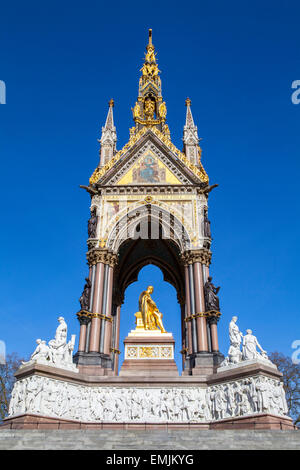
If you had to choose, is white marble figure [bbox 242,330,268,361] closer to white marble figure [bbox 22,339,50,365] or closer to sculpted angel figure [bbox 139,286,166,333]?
sculpted angel figure [bbox 139,286,166,333]

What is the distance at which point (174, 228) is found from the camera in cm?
2348

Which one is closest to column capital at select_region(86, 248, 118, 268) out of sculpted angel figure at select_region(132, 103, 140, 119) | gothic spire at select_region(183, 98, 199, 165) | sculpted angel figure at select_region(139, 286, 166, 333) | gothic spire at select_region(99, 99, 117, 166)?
sculpted angel figure at select_region(139, 286, 166, 333)

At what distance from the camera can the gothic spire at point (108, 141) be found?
26.5 meters

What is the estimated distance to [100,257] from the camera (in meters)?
22.2

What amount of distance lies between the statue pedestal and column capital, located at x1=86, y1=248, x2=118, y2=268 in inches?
157

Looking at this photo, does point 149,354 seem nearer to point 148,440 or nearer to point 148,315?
point 148,315

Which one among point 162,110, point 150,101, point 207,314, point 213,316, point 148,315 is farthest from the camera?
point 150,101

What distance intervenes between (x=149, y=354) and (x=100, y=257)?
18.8ft

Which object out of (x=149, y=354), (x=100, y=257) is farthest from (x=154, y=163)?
(x=149, y=354)

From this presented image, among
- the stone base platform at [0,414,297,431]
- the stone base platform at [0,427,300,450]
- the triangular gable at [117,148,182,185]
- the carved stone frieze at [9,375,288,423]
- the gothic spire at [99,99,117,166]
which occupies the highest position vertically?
the gothic spire at [99,99,117,166]

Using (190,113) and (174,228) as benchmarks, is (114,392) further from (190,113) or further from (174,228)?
(190,113)

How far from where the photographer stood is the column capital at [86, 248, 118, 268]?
872 inches

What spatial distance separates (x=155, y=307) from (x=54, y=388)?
788 centimetres
